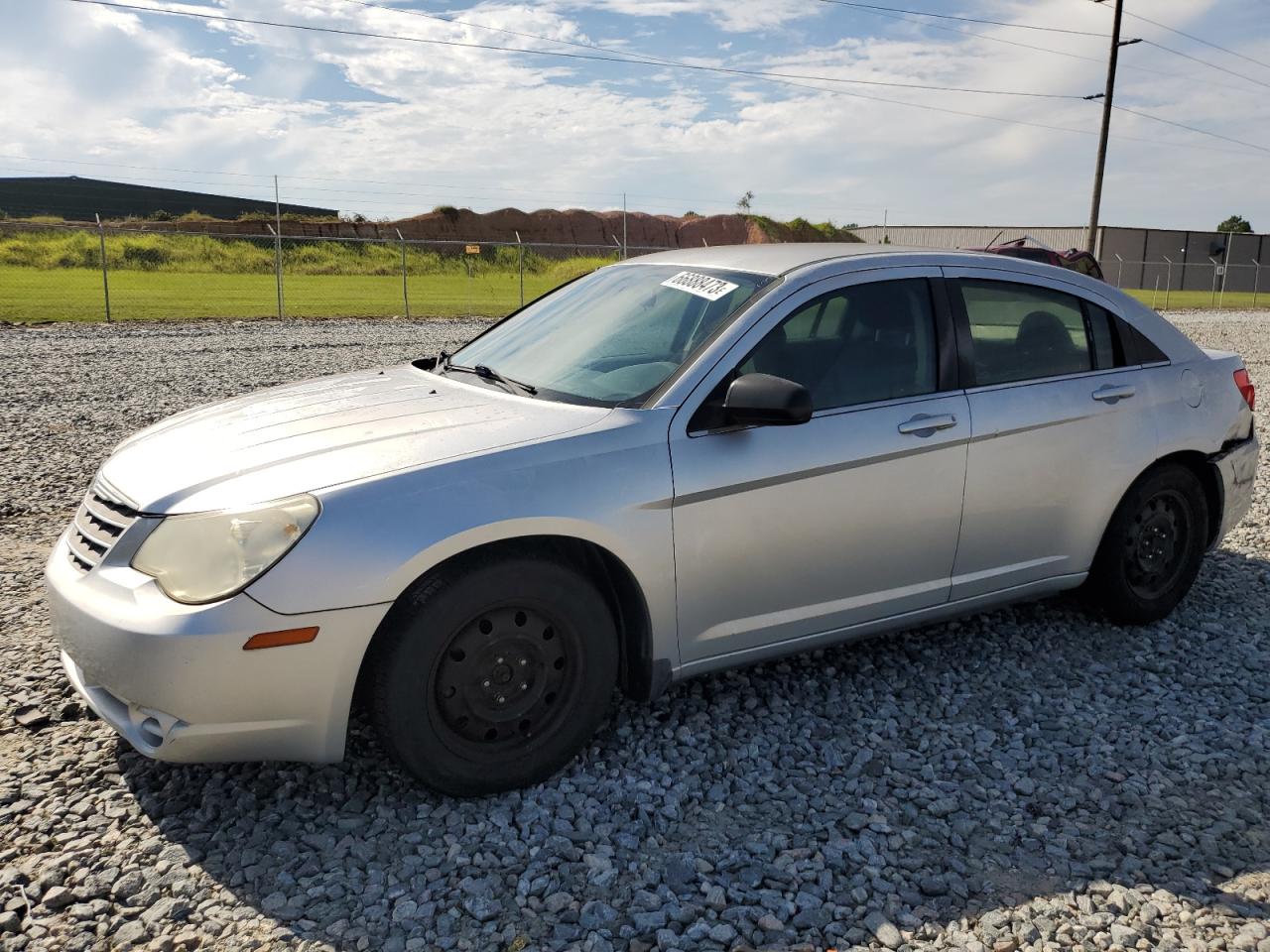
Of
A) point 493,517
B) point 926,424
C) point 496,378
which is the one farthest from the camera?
point 496,378

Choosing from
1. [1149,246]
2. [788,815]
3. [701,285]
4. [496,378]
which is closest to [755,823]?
[788,815]

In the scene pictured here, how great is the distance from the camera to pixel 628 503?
3.07 m

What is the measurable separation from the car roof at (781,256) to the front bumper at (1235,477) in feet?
4.86

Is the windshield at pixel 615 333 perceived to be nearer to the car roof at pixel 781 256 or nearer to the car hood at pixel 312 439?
the car roof at pixel 781 256

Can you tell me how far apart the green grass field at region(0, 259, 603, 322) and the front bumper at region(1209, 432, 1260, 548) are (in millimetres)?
18932

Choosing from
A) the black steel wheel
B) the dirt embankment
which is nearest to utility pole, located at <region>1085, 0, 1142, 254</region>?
the dirt embankment

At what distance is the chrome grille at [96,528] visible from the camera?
116 inches

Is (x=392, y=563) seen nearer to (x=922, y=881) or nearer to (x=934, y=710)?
(x=922, y=881)

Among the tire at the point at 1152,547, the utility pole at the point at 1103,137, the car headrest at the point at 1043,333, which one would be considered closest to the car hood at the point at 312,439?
the car headrest at the point at 1043,333

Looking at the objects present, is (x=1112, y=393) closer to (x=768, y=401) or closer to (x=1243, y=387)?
(x=1243, y=387)

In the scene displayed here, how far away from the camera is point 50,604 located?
120 inches

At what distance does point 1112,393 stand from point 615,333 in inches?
82.8

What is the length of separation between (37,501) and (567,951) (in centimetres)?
533

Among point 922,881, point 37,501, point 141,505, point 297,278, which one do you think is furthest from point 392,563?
point 297,278
